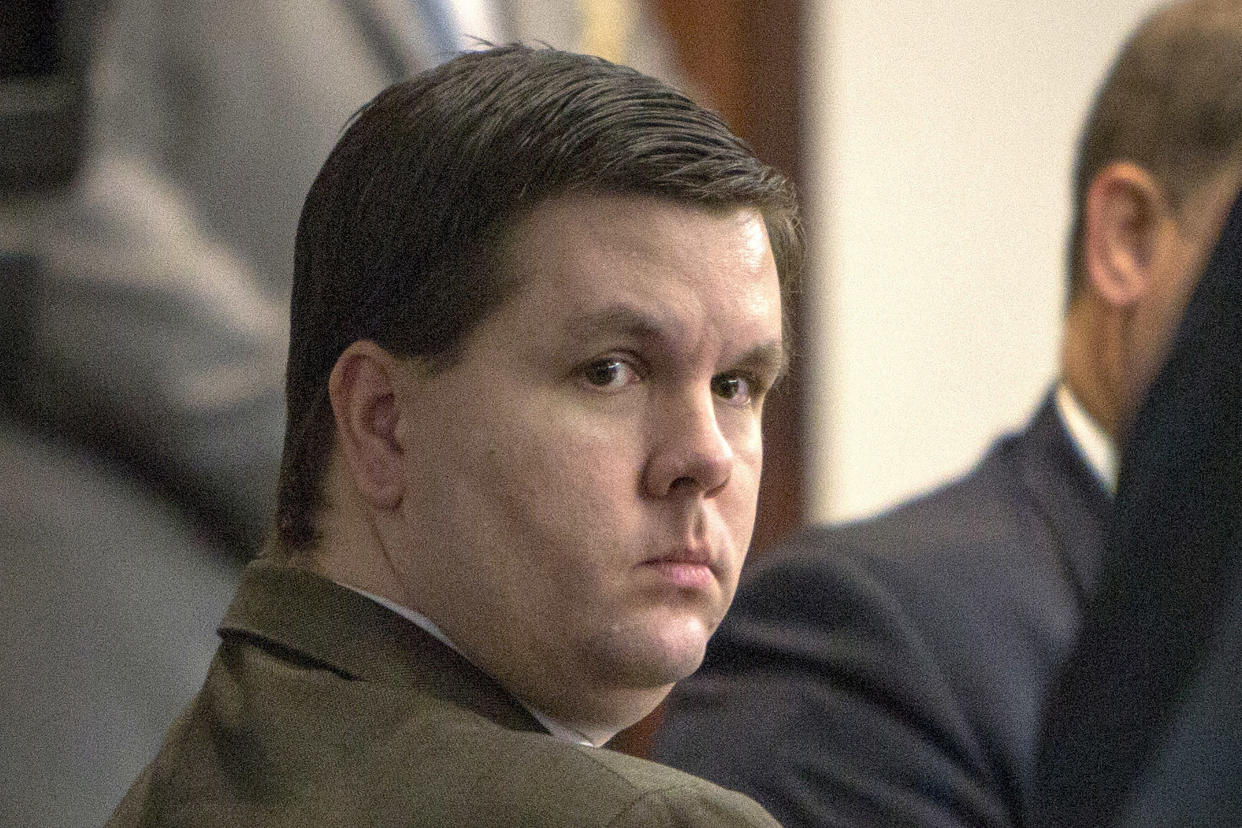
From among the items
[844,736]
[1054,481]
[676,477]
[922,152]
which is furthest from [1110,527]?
[922,152]

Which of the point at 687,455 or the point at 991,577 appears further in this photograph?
the point at 991,577

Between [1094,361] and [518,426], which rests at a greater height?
[518,426]

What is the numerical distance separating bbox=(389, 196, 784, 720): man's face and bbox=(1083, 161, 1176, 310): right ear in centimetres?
70

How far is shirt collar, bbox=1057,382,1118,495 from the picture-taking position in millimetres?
1116

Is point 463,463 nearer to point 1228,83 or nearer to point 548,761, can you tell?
point 548,761

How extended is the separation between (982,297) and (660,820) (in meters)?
1.65

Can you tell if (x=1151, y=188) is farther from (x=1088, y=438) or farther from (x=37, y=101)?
(x=37, y=101)

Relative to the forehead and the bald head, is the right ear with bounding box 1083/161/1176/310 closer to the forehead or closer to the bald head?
the bald head

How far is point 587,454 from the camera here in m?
0.49

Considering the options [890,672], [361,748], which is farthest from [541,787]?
[890,672]

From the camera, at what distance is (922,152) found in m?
1.97

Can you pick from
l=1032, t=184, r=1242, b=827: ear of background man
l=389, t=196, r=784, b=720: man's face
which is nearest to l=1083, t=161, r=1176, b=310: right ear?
l=1032, t=184, r=1242, b=827: ear of background man

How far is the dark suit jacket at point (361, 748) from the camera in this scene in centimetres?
44

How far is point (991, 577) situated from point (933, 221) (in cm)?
101
